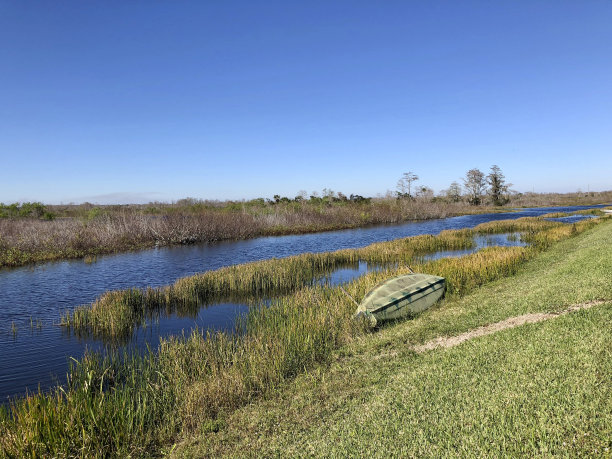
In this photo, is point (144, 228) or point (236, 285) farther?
point (144, 228)

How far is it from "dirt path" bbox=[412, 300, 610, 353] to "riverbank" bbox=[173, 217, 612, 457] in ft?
0.69

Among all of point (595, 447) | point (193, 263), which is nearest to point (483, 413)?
point (595, 447)

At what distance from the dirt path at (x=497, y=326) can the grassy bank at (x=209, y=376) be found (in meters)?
0.46

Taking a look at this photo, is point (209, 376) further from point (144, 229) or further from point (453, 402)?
point (144, 229)

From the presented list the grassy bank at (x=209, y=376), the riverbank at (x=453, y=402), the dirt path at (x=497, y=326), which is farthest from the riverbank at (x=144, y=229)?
the dirt path at (x=497, y=326)

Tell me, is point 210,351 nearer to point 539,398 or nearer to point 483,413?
point 483,413

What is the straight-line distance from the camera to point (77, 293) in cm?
1653

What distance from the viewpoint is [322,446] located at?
4715 millimetres

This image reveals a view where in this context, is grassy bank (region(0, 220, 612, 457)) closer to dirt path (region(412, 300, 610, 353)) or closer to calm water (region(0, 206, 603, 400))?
dirt path (region(412, 300, 610, 353))

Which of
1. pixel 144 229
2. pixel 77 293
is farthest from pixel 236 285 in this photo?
pixel 144 229

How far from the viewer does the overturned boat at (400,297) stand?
34.8 feet

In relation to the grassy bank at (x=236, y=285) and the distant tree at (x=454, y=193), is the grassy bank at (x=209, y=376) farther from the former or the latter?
the distant tree at (x=454, y=193)

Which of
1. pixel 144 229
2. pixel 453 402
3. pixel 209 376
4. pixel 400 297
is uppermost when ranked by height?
pixel 144 229

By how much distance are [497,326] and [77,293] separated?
57.1 feet
